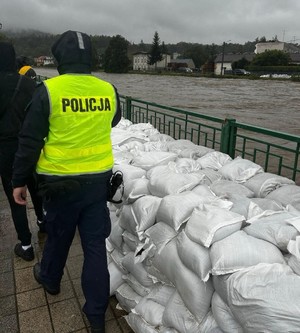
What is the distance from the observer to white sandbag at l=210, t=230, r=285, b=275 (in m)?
1.62

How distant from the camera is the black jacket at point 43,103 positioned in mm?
1881

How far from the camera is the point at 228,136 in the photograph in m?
3.73

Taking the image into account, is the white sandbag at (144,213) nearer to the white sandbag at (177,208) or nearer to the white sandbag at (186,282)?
the white sandbag at (177,208)

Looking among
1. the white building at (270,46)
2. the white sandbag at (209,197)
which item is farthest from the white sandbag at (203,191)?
the white building at (270,46)

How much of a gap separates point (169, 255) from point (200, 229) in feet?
0.99

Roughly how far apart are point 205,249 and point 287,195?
0.89 m

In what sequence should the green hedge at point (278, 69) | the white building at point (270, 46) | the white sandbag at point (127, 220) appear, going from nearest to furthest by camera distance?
the white sandbag at point (127, 220)
the green hedge at point (278, 69)
the white building at point (270, 46)

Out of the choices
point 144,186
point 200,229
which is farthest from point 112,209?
point 200,229

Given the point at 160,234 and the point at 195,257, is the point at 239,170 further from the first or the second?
the point at 195,257

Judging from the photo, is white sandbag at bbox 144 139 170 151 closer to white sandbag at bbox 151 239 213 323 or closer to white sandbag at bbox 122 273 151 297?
white sandbag at bbox 122 273 151 297

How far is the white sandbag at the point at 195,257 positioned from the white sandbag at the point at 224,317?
122 millimetres

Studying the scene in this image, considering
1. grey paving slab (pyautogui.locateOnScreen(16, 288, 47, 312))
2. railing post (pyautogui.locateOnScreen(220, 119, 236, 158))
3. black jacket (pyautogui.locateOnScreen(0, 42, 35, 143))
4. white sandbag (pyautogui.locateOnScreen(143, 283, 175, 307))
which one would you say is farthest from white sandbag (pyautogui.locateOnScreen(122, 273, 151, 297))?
railing post (pyautogui.locateOnScreen(220, 119, 236, 158))

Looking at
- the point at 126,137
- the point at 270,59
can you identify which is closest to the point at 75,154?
the point at 126,137

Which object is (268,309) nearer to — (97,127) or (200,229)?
(200,229)
